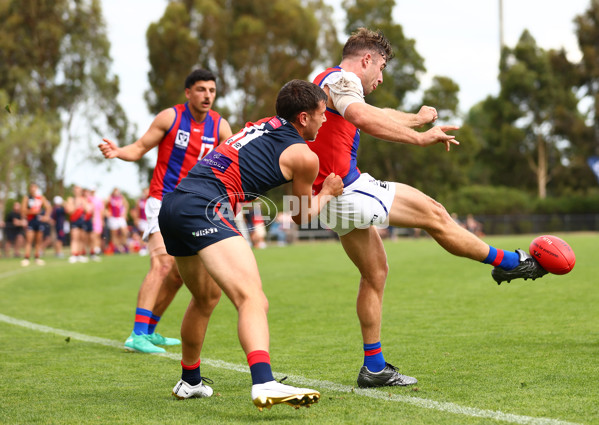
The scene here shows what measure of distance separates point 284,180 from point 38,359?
3167mm

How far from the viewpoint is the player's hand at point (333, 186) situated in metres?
4.37

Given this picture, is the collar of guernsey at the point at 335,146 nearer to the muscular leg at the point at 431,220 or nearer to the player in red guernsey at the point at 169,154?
the muscular leg at the point at 431,220

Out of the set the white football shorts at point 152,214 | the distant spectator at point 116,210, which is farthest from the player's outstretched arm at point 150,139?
the distant spectator at point 116,210

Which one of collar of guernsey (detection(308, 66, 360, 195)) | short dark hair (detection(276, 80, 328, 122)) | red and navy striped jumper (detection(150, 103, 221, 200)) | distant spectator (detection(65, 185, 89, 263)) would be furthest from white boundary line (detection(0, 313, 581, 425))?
distant spectator (detection(65, 185, 89, 263))

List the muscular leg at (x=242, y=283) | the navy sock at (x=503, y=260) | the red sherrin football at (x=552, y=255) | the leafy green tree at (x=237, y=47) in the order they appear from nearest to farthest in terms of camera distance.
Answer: the muscular leg at (x=242, y=283)
the navy sock at (x=503, y=260)
the red sherrin football at (x=552, y=255)
the leafy green tree at (x=237, y=47)

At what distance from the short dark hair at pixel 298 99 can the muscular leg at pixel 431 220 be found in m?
0.91

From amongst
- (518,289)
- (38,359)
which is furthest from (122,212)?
(38,359)

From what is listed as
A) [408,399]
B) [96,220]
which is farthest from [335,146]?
[96,220]

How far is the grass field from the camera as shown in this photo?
13.1ft

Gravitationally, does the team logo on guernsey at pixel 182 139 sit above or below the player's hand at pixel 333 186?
above

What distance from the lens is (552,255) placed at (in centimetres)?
503

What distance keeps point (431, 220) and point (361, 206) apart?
0.48 m

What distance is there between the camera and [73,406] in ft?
14.2

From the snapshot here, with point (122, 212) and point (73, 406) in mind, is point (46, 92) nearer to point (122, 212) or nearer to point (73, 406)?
point (122, 212)
